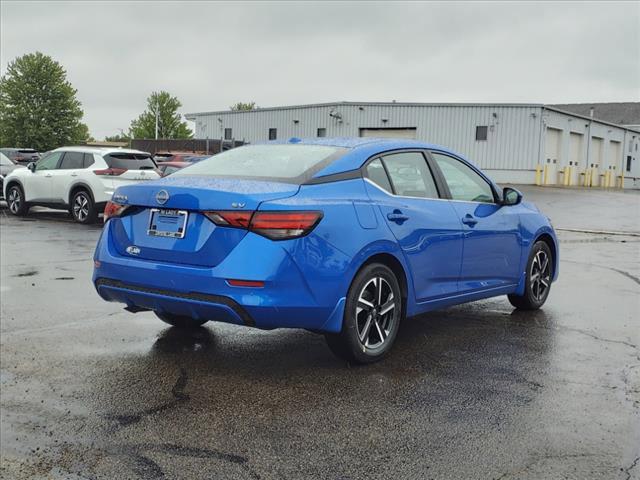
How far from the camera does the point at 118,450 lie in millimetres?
3545

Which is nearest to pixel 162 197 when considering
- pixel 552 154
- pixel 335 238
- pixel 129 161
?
pixel 335 238

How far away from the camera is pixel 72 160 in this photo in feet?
53.9

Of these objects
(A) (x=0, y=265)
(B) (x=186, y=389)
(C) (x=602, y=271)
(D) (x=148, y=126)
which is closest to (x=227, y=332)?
(B) (x=186, y=389)

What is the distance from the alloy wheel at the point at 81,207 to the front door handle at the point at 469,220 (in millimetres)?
11727

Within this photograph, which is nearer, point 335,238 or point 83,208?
point 335,238

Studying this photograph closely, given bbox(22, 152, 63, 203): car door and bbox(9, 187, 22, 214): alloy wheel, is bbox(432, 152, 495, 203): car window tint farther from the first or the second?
bbox(9, 187, 22, 214): alloy wheel

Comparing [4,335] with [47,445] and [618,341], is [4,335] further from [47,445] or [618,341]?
[618,341]

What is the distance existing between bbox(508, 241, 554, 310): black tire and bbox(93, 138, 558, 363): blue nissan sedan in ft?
3.51

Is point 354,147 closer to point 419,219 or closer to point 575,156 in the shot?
Answer: point 419,219

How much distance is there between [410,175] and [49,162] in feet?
43.6

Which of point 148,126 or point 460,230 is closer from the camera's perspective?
point 460,230

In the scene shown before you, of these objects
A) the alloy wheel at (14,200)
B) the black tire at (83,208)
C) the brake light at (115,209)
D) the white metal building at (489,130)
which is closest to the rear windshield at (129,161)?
the black tire at (83,208)

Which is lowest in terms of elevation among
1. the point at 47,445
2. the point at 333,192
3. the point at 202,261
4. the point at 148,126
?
the point at 47,445

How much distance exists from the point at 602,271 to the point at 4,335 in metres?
Answer: 7.75
